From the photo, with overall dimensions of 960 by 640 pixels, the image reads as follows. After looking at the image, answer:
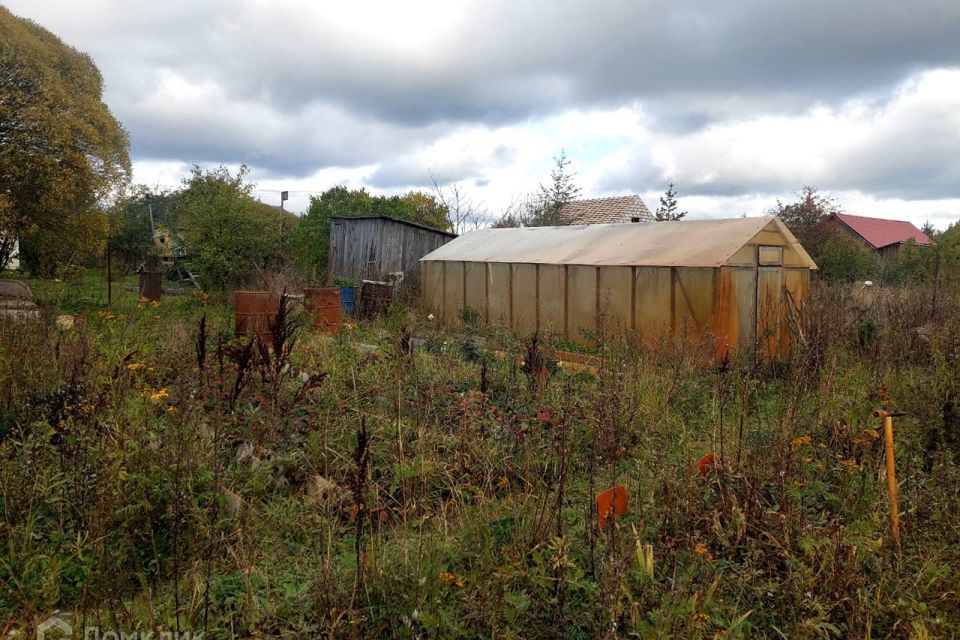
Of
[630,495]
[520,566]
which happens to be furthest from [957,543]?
[520,566]

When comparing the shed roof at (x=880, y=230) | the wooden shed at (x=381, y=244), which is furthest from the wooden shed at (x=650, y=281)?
the shed roof at (x=880, y=230)

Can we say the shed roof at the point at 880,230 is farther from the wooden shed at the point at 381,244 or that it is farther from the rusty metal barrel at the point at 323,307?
the rusty metal barrel at the point at 323,307

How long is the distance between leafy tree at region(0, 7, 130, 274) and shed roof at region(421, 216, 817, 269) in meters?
7.80

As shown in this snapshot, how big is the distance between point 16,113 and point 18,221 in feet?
7.12

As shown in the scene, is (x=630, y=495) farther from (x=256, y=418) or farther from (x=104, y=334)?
(x=104, y=334)

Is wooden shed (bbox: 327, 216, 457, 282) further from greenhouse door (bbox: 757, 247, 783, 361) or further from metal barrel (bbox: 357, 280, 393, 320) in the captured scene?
greenhouse door (bbox: 757, 247, 783, 361)

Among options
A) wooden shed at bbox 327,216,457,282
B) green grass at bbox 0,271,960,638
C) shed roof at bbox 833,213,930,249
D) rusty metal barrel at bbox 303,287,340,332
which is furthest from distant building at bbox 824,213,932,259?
green grass at bbox 0,271,960,638

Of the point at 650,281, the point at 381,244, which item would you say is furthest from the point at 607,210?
the point at 650,281

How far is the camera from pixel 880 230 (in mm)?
40562

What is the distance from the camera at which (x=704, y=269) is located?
8930 mm

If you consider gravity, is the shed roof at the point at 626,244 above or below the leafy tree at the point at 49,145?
below

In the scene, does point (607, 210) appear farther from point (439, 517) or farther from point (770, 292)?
point (439, 517)

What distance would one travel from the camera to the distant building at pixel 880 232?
37.8m

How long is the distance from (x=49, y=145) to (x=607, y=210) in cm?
1899
